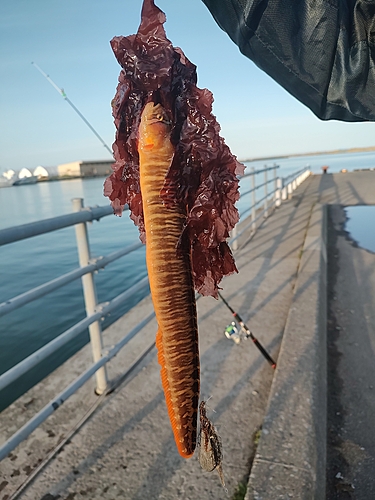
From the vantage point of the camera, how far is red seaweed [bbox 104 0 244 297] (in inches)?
33.8

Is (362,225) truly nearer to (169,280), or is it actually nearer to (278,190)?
(278,190)

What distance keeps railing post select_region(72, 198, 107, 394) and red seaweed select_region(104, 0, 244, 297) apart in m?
2.06

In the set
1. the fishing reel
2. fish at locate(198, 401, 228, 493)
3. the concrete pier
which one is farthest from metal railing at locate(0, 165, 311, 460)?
fish at locate(198, 401, 228, 493)

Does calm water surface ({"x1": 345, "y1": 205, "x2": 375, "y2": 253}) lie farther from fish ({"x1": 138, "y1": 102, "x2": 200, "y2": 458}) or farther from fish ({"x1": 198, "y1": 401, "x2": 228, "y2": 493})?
fish ({"x1": 138, "y1": 102, "x2": 200, "y2": 458})

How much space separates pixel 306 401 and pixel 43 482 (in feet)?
5.47

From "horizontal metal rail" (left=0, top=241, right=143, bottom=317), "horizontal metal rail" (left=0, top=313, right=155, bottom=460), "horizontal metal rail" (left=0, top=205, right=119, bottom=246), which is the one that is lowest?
"horizontal metal rail" (left=0, top=313, right=155, bottom=460)

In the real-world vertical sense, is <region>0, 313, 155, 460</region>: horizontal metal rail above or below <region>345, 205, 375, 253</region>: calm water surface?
above

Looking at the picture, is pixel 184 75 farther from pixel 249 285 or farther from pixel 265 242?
pixel 265 242

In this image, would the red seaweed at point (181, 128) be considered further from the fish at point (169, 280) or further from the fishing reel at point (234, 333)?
the fishing reel at point (234, 333)

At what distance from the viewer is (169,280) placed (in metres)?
0.92

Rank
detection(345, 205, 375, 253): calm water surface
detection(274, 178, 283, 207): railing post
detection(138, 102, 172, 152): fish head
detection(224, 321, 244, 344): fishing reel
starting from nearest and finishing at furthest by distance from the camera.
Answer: detection(138, 102, 172, 152): fish head → detection(224, 321, 244, 344): fishing reel → detection(345, 205, 375, 253): calm water surface → detection(274, 178, 283, 207): railing post

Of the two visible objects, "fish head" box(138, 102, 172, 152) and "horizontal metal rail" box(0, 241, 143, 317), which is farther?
"horizontal metal rail" box(0, 241, 143, 317)

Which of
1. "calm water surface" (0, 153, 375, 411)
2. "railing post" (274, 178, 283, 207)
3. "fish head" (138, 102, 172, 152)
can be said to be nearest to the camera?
"fish head" (138, 102, 172, 152)

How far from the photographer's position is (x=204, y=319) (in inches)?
174
